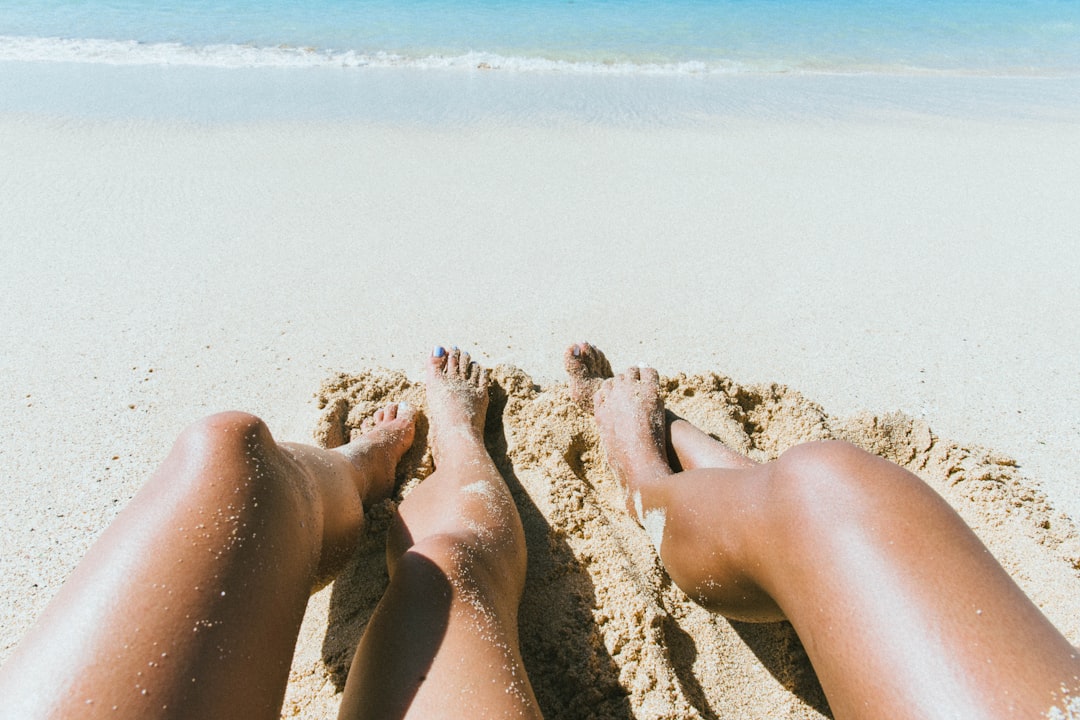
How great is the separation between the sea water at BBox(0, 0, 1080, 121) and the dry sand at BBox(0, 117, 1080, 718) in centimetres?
123

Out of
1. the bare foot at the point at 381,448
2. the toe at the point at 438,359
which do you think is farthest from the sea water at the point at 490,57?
the bare foot at the point at 381,448

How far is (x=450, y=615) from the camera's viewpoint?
113cm

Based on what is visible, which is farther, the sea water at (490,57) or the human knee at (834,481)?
the sea water at (490,57)

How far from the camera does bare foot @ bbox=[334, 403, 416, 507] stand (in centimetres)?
170

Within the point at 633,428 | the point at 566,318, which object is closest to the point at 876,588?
the point at 633,428

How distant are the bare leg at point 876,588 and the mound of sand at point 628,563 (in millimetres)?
154

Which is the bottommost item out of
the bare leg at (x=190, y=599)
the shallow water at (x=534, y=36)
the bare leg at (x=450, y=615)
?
the bare leg at (x=450, y=615)

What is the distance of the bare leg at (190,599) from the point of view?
81 centimetres

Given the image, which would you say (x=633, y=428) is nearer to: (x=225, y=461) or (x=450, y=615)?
(x=450, y=615)

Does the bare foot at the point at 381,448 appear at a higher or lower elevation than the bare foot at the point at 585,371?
lower

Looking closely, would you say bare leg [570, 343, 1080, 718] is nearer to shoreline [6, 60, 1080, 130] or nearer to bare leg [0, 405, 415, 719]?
bare leg [0, 405, 415, 719]

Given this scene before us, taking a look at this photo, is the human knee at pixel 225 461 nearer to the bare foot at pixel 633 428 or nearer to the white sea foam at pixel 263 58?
the bare foot at pixel 633 428

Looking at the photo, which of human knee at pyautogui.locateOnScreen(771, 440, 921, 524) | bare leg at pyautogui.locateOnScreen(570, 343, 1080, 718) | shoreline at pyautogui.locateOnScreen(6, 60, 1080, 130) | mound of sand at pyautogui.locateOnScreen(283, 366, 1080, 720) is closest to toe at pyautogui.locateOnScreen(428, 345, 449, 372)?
mound of sand at pyautogui.locateOnScreen(283, 366, 1080, 720)

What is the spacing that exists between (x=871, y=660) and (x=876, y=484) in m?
0.27
